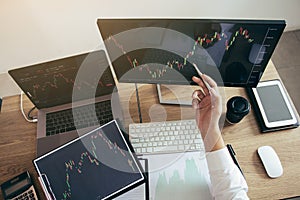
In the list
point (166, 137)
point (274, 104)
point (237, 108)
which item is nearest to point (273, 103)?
point (274, 104)

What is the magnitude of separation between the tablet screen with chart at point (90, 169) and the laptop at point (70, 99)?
147 mm

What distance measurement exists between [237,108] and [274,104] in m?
0.14

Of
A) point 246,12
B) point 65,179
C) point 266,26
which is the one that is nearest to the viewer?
point 266,26

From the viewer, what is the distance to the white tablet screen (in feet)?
3.32

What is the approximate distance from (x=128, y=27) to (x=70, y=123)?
16.3 inches

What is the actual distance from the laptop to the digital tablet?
0.47 metres

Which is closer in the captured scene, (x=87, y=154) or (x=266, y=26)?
(x=266, y=26)

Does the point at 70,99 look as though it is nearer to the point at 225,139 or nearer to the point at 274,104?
the point at 225,139

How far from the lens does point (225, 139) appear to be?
3.31ft

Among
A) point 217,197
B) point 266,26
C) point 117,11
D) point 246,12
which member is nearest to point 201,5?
point 246,12

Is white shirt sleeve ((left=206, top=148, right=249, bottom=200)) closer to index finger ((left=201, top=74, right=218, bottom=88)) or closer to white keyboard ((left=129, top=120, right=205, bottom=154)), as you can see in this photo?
white keyboard ((left=129, top=120, right=205, bottom=154))

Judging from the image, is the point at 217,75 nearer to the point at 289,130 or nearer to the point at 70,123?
the point at 289,130

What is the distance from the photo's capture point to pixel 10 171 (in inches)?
40.5

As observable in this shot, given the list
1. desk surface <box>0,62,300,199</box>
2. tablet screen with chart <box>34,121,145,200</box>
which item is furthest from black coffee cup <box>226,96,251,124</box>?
tablet screen with chart <box>34,121,145,200</box>
